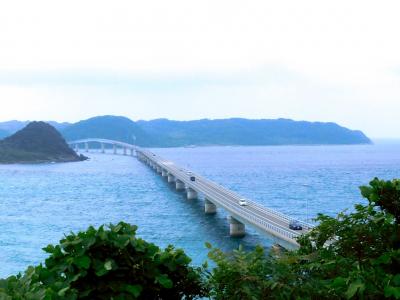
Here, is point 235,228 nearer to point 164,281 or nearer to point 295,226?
point 295,226

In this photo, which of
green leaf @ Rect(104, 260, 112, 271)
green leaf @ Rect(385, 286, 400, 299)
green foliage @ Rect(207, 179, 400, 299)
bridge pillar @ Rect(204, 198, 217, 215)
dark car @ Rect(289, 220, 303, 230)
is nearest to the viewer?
green leaf @ Rect(385, 286, 400, 299)

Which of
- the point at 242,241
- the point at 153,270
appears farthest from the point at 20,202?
the point at 153,270

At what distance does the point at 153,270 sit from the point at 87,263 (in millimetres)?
1201

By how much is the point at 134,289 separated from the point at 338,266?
3136mm

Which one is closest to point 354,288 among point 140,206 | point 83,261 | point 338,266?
point 338,266

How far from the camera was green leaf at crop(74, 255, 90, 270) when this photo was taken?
23.4 feet

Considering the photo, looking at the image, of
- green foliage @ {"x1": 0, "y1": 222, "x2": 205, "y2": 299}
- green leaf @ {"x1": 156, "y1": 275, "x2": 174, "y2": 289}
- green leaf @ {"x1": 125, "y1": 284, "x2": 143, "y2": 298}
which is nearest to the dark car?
green foliage @ {"x1": 0, "y1": 222, "x2": 205, "y2": 299}

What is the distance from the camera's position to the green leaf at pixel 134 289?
716cm

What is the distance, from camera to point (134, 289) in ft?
23.6

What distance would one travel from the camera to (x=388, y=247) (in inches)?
301

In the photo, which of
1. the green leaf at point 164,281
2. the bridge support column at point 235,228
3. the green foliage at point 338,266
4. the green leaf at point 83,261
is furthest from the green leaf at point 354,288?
the bridge support column at point 235,228

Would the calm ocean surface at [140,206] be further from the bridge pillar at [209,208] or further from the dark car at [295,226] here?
the dark car at [295,226]

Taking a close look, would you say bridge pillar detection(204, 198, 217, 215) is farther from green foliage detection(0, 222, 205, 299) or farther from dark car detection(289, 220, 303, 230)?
green foliage detection(0, 222, 205, 299)

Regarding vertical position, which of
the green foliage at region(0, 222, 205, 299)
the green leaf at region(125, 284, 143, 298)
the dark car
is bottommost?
the dark car
